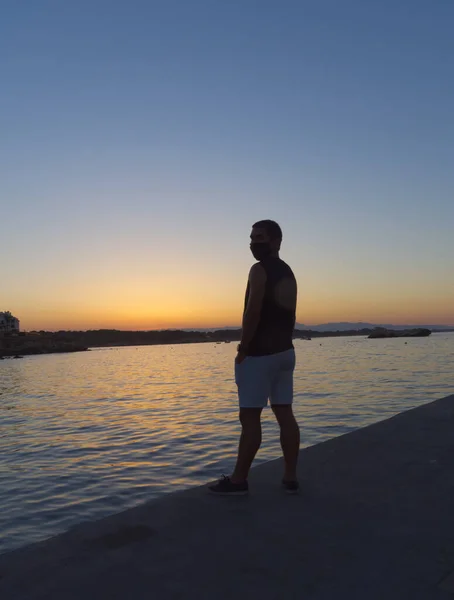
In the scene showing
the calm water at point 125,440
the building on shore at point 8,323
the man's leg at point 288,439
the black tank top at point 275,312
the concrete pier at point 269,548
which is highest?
the building on shore at point 8,323

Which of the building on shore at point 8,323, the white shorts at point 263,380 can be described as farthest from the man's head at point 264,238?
the building on shore at point 8,323

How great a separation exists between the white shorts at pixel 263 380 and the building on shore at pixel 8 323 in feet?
499

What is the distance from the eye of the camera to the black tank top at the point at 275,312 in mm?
4301

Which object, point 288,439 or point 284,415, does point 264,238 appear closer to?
point 284,415

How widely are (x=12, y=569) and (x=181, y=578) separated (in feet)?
3.08

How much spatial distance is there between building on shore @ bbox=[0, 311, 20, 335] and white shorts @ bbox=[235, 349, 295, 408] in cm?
15216

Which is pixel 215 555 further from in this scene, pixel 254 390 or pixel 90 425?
pixel 90 425

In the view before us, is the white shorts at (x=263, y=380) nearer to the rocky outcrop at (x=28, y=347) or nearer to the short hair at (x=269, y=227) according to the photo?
the short hair at (x=269, y=227)

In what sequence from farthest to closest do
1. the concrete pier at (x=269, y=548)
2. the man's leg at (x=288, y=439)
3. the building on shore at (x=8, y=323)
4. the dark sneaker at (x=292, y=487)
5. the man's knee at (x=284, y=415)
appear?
1. the building on shore at (x=8, y=323)
2. the man's knee at (x=284, y=415)
3. the man's leg at (x=288, y=439)
4. the dark sneaker at (x=292, y=487)
5. the concrete pier at (x=269, y=548)

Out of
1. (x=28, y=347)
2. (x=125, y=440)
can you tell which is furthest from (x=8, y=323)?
(x=125, y=440)

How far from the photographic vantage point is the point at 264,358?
4281 mm

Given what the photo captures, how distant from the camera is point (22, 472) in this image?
28.6ft

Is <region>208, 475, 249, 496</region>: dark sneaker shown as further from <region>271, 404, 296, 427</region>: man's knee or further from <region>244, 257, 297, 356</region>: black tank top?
<region>244, 257, 297, 356</region>: black tank top

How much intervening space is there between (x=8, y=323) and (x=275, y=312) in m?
164
